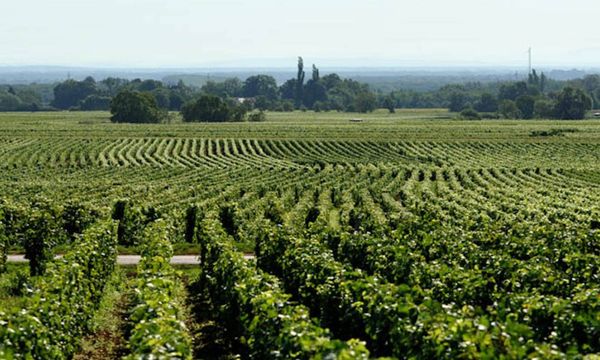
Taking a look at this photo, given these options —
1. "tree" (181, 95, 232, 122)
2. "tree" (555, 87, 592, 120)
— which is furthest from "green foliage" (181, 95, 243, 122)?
"tree" (555, 87, 592, 120)

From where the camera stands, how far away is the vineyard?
1337cm

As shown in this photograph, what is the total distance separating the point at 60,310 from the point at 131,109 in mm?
145201

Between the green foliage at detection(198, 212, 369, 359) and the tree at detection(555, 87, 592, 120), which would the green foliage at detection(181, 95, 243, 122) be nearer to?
the tree at detection(555, 87, 592, 120)

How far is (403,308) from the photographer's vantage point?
1380 centimetres

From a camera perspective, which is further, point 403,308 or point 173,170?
point 173,170

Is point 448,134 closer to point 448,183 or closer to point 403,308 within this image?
point 448,183

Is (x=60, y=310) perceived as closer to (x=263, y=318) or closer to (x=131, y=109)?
(x=263, y=318)

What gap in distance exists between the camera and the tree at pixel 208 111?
164 m

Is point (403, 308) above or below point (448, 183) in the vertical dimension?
above

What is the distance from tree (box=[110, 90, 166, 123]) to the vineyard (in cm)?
8552

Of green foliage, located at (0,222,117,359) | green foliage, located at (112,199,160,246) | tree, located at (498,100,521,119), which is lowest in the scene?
tree, located at (498,100,521,119)

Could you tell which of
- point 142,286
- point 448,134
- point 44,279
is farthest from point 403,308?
point 448,134

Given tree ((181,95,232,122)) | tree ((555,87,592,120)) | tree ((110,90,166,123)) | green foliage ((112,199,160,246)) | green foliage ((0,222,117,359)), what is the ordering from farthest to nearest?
tree ((555,87,592,120))
tree ((181,95,232,122))
tree ((110,90,166,123))
green foliage ((112,199,160,246))
green foliage ((0,222,117,359))

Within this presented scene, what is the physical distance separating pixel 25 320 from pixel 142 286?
3.53 metres
